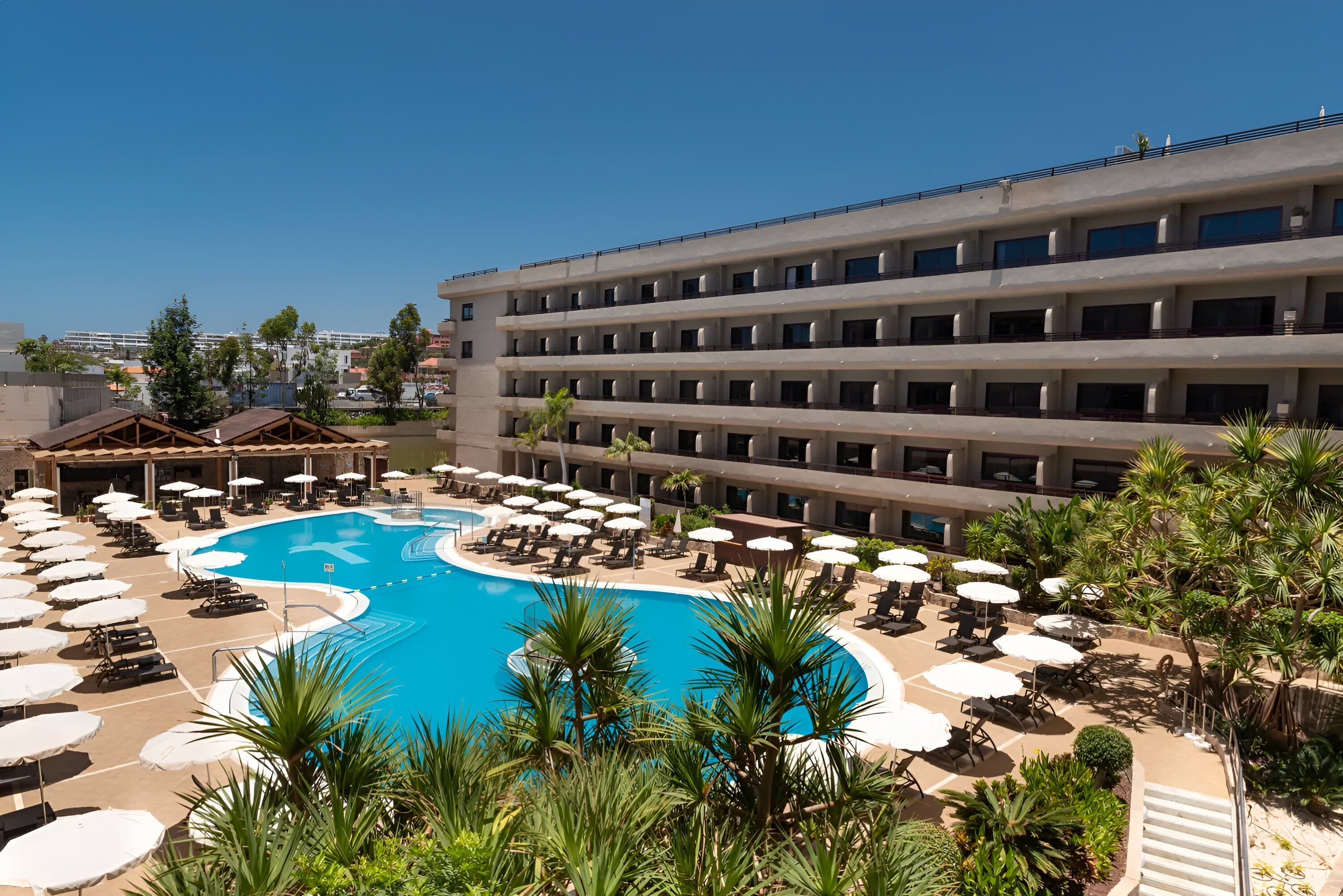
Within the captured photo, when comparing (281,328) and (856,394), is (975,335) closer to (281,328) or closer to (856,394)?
(856,394)

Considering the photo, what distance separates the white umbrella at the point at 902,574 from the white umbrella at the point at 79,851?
1823cm

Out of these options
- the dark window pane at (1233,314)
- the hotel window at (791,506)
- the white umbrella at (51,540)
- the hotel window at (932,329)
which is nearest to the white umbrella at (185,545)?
the white umbrella at (51,540)

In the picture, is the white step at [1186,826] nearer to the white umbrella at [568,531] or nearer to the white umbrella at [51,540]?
the white umbrella at [568,531]

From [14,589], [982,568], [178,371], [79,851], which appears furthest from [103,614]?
[178,371]

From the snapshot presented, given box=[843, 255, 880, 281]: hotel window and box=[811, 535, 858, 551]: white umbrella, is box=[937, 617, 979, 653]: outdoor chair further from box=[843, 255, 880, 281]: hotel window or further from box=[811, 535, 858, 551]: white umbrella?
box=[843, 255, 880, 281]: hotel window

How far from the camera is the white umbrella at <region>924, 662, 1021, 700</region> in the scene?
14.5 meters

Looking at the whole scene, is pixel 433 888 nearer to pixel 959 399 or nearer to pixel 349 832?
pixel 349 832

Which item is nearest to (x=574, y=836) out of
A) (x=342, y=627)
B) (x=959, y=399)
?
(x=342, y=627)

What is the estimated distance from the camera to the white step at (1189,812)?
1271 cm

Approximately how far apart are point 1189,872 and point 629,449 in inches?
1252

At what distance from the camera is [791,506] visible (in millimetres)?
37594

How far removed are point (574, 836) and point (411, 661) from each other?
16.2 meters

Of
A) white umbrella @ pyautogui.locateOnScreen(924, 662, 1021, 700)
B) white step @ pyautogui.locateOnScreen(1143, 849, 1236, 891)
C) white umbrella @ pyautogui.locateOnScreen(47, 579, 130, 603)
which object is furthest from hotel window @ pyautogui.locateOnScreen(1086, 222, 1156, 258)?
white umbrella @ pyautogui.locateOnScreen(47, 579, 130, 603)

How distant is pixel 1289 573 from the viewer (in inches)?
567
